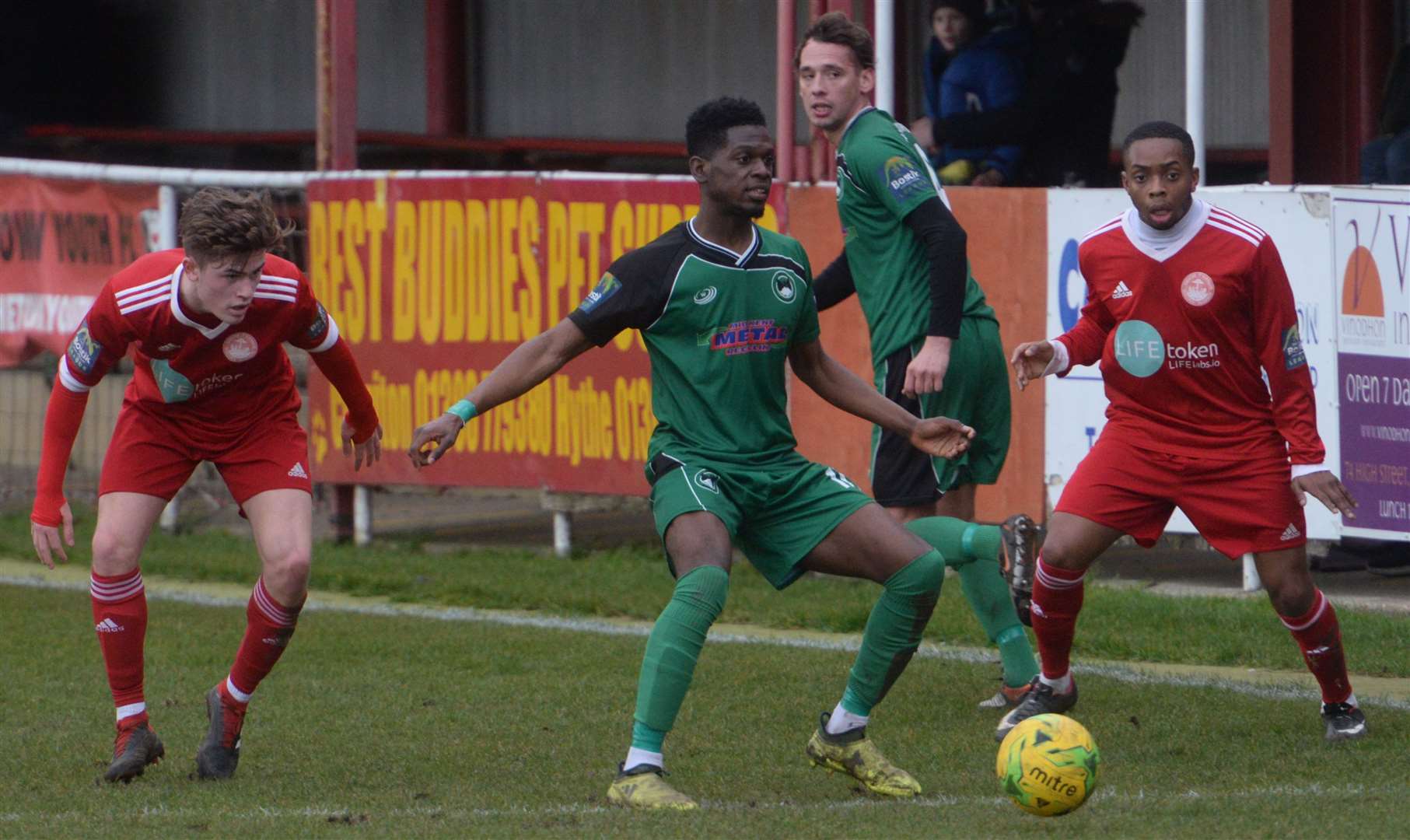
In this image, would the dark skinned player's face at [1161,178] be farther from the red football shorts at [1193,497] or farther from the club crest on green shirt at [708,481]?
the club crest on green shirt at [708,481]

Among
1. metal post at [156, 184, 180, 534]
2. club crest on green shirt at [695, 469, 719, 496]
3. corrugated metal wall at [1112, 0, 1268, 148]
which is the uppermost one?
corrugated metal wall at [1112, 0, 1268, 148]

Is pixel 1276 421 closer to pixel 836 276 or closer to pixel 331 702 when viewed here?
pixel 836 276

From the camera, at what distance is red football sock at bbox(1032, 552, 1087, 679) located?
6547 millimetres

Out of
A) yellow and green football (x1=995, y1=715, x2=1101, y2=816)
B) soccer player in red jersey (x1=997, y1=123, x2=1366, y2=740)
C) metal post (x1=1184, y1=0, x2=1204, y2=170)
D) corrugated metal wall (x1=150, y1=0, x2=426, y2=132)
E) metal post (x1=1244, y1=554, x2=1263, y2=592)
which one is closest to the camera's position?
yellow and green football (x1=995, y1=715, x2=1101, y2=816)

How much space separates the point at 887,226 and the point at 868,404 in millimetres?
949

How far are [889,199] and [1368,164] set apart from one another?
4296 mm

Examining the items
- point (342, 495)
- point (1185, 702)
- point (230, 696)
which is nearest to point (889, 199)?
point (1185, 702)

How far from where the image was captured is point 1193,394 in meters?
6.38

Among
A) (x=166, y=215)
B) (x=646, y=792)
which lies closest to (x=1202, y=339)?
(x=646, y=792)

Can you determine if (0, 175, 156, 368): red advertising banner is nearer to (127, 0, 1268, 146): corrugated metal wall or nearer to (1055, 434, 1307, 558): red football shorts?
(127, 0, 1268, 146): corrugated metal wall

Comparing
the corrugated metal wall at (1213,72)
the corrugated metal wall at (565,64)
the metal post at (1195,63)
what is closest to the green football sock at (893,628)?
the metal post at (1195,63)

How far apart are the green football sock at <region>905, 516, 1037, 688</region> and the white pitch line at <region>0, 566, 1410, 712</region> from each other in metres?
0.84

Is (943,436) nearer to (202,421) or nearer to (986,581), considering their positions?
(986,581)

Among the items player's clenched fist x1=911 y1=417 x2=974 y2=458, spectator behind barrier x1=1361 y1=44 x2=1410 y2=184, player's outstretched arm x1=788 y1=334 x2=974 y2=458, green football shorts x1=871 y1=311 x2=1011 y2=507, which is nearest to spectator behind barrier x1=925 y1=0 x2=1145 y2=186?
spectator behind barrier x1=1361 y1=44 x2=1410 y2=184
